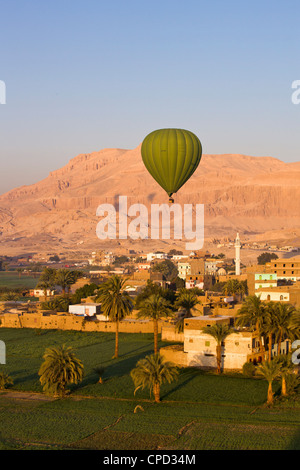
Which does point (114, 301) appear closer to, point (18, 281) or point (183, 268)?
point (183, 268)

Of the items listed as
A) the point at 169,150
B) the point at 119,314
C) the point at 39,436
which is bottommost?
the point at 39,436

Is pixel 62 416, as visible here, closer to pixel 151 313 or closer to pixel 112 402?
pixel 112 402

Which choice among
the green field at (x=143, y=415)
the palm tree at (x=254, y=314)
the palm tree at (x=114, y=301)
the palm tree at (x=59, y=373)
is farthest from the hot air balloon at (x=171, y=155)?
the palm tree at (x=59, y=373)

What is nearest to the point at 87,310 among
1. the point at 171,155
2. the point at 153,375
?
the point at 171,155

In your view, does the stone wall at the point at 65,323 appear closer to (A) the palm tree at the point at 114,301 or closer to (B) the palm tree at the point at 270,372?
(A) the palm tree at the point at 114,301

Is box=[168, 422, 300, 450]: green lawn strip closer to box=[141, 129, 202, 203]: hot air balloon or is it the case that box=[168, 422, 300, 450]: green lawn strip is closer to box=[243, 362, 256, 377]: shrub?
box=[243, 362, 256, 377]: shrub

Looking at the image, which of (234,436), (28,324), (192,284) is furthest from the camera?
(192,284)

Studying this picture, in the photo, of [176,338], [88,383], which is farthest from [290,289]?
[88,383]
